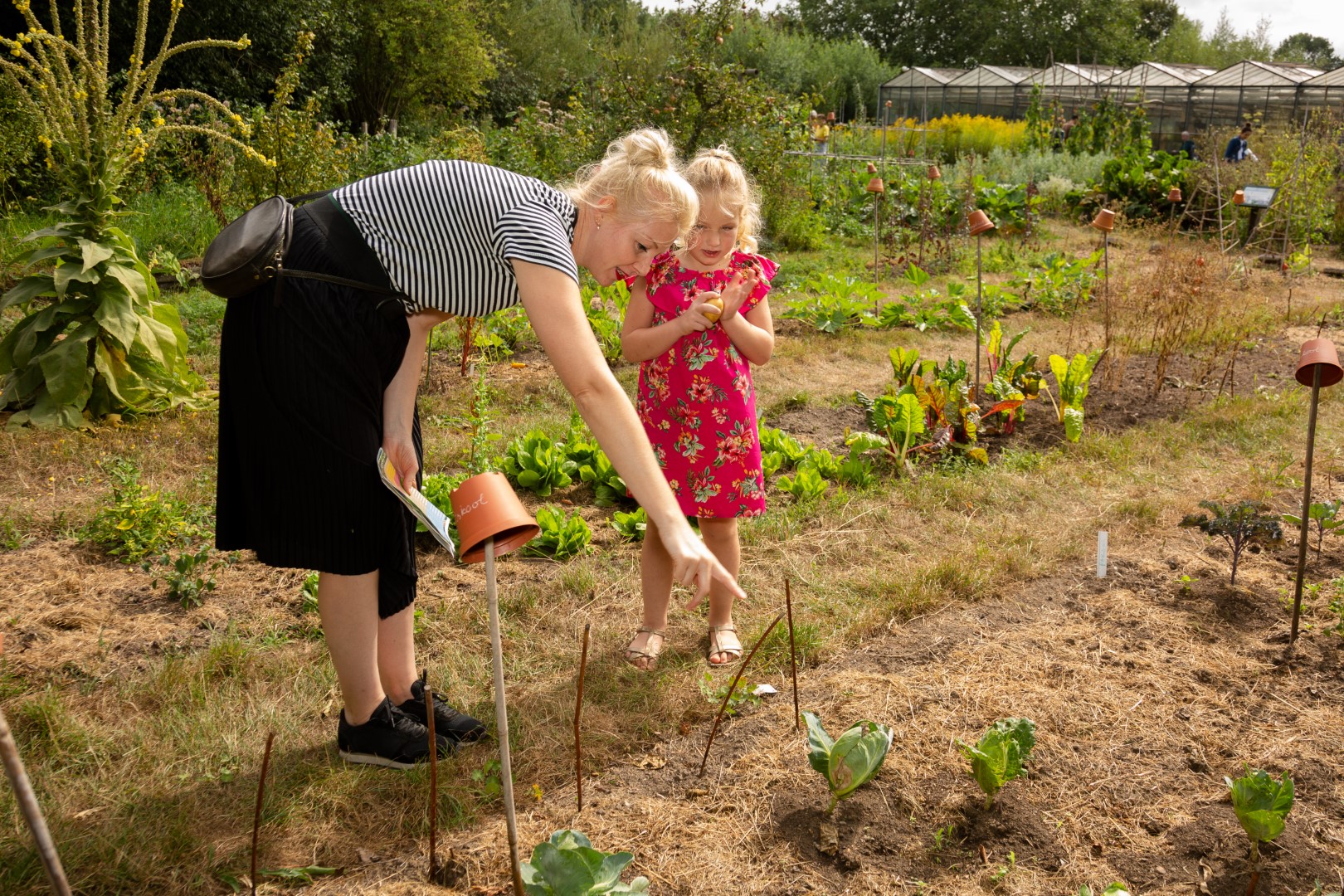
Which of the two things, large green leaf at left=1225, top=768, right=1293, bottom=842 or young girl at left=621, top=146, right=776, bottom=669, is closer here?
large green leaf at left=1225, top=768, right=1293, bottom=842

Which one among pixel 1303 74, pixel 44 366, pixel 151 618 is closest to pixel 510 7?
pixel 1303 74

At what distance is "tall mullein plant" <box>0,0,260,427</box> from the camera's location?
4125 millimetres

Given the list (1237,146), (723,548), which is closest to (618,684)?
(723,548)

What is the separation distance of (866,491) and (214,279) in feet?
8.98

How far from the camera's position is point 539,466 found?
12.5ft

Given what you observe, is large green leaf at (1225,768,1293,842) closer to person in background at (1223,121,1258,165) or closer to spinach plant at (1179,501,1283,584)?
spinach plant at (1179,501,1283,584)

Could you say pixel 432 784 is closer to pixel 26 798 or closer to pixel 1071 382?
pixel 26 798

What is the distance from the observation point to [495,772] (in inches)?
86.0

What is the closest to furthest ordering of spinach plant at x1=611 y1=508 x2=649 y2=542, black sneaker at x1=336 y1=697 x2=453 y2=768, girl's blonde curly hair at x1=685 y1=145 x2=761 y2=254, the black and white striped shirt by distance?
the black and white striped shirt < black sneaker at x1=336 y1=697 x2=453 y2=768 < girl's blonde curly hair at x1=685 y1=145 x2=761 y2=254 < spinach plant at x1=611 y1=508 x2=649 y2=542

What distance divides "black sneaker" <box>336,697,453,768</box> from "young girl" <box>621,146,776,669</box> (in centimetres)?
71

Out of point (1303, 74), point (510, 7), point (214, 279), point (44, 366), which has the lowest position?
point (44, 366)

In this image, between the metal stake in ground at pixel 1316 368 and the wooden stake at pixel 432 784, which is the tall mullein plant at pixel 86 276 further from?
the metal stake in ground at pixel 1316 368

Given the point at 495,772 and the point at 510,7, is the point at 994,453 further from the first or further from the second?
the point at 510,7

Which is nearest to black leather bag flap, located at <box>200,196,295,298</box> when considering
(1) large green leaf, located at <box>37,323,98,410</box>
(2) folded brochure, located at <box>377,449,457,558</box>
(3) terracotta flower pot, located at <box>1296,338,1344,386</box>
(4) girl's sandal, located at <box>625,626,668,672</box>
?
(2) folded brochure, located at <box>377,449,457,558</box>
